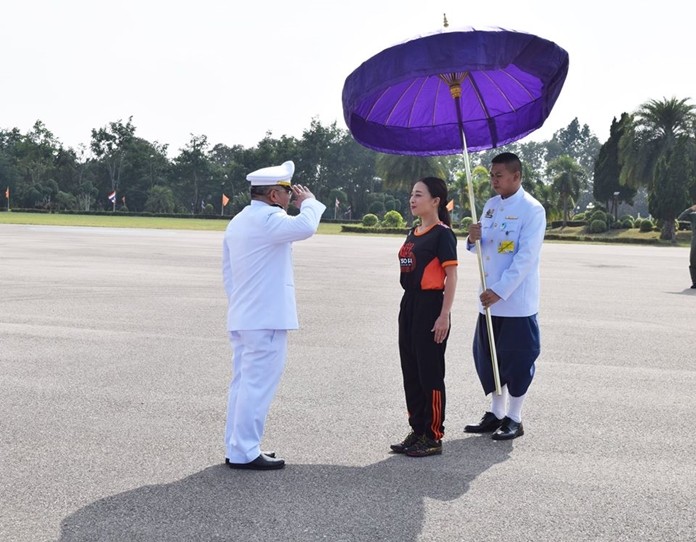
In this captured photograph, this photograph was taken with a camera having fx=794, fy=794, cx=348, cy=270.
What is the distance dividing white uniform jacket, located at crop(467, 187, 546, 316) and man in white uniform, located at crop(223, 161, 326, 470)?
1258mm

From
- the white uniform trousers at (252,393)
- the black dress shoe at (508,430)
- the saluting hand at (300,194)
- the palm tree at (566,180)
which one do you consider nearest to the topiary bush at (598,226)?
the palm tree at (566,180)

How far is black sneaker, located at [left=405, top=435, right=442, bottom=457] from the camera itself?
14.9ft

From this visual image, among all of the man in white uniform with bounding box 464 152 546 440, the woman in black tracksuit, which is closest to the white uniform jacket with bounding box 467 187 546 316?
the man in white uniform with bounding box 464 152 546 440

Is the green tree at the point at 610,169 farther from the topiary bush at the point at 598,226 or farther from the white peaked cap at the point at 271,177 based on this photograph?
the white peaked cap at the point at 271,177

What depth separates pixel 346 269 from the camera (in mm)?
18531

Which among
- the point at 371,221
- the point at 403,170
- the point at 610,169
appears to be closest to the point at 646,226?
the point at 610,169

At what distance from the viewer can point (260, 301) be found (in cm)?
434

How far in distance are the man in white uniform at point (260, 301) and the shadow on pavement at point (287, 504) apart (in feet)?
0.71

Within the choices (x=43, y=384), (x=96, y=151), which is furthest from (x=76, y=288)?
(x=96, y=151)

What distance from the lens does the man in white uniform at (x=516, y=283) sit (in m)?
4.89

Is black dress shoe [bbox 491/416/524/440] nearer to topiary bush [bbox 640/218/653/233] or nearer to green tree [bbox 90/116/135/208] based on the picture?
topiary bush [bbox 640/218/653/233]

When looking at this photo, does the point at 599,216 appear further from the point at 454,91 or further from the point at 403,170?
the point at 454,91

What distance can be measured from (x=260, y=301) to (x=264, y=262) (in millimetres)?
215

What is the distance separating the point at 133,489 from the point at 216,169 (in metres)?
106
